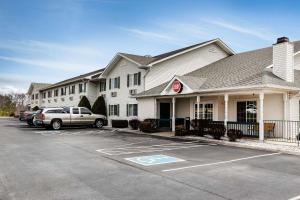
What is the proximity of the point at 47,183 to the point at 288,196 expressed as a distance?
556 cm

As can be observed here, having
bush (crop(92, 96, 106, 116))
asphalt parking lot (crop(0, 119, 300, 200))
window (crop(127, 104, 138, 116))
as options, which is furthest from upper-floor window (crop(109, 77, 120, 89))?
asphalt parking lot (crop(0, 119, 300, 200))

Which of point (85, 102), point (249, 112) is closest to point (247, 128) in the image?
point (249, 112)

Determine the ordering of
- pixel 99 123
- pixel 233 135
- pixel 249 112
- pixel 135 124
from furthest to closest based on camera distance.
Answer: pixel 99 123 → pixel 135 124 → pixel 249 112 → pixel 233 135

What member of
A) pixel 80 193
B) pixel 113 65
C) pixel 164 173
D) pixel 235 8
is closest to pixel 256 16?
pixel 235 8

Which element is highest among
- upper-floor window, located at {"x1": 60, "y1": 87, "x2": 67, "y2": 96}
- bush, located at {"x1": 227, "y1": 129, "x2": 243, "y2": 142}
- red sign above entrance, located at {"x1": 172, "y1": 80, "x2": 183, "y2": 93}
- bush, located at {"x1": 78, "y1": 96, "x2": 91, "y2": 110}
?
upper-floor window, located at {"x1": 60, "y1": 87, "x2": 67, "y2": 96}

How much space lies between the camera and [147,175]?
8.28 meters

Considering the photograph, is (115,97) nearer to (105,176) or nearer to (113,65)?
(113,65)

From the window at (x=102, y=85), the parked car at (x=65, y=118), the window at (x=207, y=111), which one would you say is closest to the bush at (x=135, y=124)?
the parked car at (x=65, y=118)

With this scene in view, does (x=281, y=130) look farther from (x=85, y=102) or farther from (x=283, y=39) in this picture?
(x=85, y=102)

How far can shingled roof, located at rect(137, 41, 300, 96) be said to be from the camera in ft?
55.7

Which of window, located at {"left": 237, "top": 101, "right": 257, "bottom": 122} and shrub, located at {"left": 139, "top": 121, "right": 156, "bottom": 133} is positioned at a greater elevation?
window, located at {"left": 237, "top": 101, "right": 257, "bottom": 122}

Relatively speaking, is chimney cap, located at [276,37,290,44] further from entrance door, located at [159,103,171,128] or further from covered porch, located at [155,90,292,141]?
entrance door, located at [159,103,171,128]

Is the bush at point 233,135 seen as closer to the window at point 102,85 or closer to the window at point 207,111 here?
the window at point 207,111

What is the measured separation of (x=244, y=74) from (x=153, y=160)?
10969 mm
